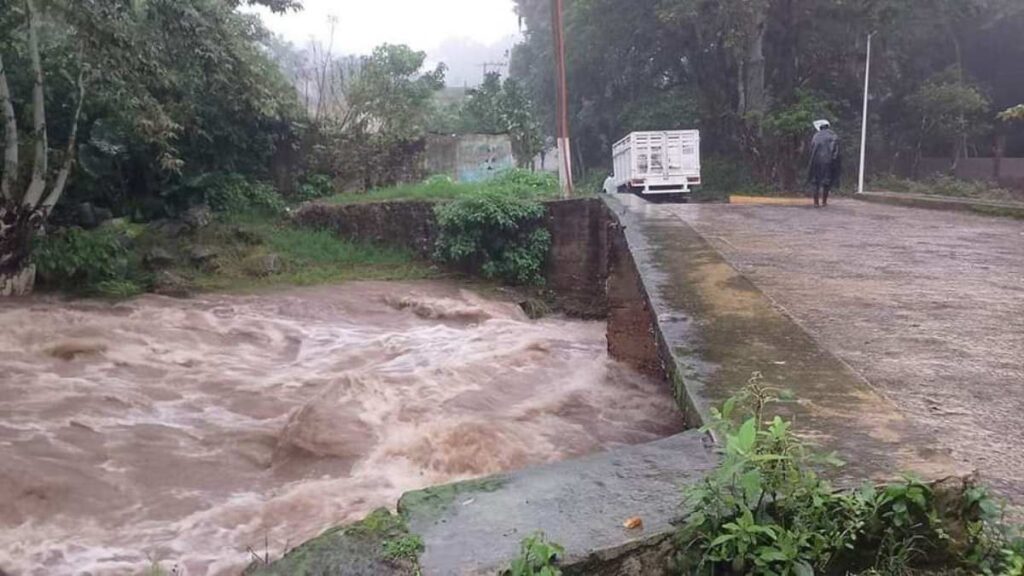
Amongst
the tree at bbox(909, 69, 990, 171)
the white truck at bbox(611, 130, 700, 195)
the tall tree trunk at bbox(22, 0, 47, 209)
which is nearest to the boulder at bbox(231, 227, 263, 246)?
the tall tree trunk at bbox(22, 0, 47, 209)

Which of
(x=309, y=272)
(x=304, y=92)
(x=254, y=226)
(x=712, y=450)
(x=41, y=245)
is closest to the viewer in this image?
(x=712, y=450)

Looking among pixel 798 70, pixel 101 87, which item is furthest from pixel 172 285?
pixel 798 70

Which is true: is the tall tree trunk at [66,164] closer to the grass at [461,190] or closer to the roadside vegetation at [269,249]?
the roadside vegetation at [269,249]

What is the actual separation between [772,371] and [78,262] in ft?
37.3

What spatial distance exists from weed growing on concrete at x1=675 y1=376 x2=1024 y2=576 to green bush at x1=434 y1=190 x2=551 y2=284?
38.5 ft

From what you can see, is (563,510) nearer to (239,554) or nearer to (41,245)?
(239,554)

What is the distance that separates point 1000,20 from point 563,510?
29191mm

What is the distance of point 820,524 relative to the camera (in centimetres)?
173

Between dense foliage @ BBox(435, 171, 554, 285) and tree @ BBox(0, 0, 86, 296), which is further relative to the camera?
dense foliage @ BBox(435, 171, 554, 285)

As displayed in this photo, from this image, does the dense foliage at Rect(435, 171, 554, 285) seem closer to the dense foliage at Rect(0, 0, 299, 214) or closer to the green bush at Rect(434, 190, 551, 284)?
the green bush at Rect(434, 190, 551, 284)

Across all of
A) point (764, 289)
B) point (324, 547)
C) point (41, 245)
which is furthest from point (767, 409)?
point (41, 245)

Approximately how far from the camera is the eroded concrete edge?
2.09 metres

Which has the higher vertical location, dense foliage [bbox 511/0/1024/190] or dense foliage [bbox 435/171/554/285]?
dense foliage [bbox 511/0/1024/190]

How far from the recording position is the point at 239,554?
3.73 meters
